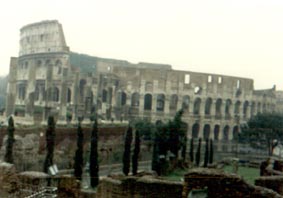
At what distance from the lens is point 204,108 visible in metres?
45.9

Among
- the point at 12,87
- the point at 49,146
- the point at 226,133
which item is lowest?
the point at 49,146

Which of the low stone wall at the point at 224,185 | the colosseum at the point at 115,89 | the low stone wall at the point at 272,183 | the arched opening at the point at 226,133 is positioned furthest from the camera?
the arched opening at the point at 226,133

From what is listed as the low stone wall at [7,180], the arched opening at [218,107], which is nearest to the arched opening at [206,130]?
the arched opening at [218,107]

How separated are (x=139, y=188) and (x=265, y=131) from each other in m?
32.4

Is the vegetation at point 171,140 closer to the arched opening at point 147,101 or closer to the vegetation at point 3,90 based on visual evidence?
the arched opening at point 147,101

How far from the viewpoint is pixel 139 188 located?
7867 mm

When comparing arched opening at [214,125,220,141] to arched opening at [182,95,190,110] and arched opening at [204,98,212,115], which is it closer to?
arched opening at [204,98,212,115]

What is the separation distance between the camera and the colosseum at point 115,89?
4122 cm

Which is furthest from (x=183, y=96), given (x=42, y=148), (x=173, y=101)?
(x=42, y=148)

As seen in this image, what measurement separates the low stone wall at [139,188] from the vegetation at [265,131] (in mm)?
30806

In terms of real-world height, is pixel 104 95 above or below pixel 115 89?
below

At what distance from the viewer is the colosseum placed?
41219 mm

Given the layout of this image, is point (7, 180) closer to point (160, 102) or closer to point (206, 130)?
point (160, 102)

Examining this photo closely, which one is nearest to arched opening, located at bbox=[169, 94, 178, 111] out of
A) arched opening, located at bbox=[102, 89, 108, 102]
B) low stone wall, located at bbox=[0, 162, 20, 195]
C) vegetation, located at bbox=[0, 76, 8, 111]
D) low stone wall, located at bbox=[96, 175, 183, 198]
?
arched opening, located at bbox=[102, 89, 108, 102]
